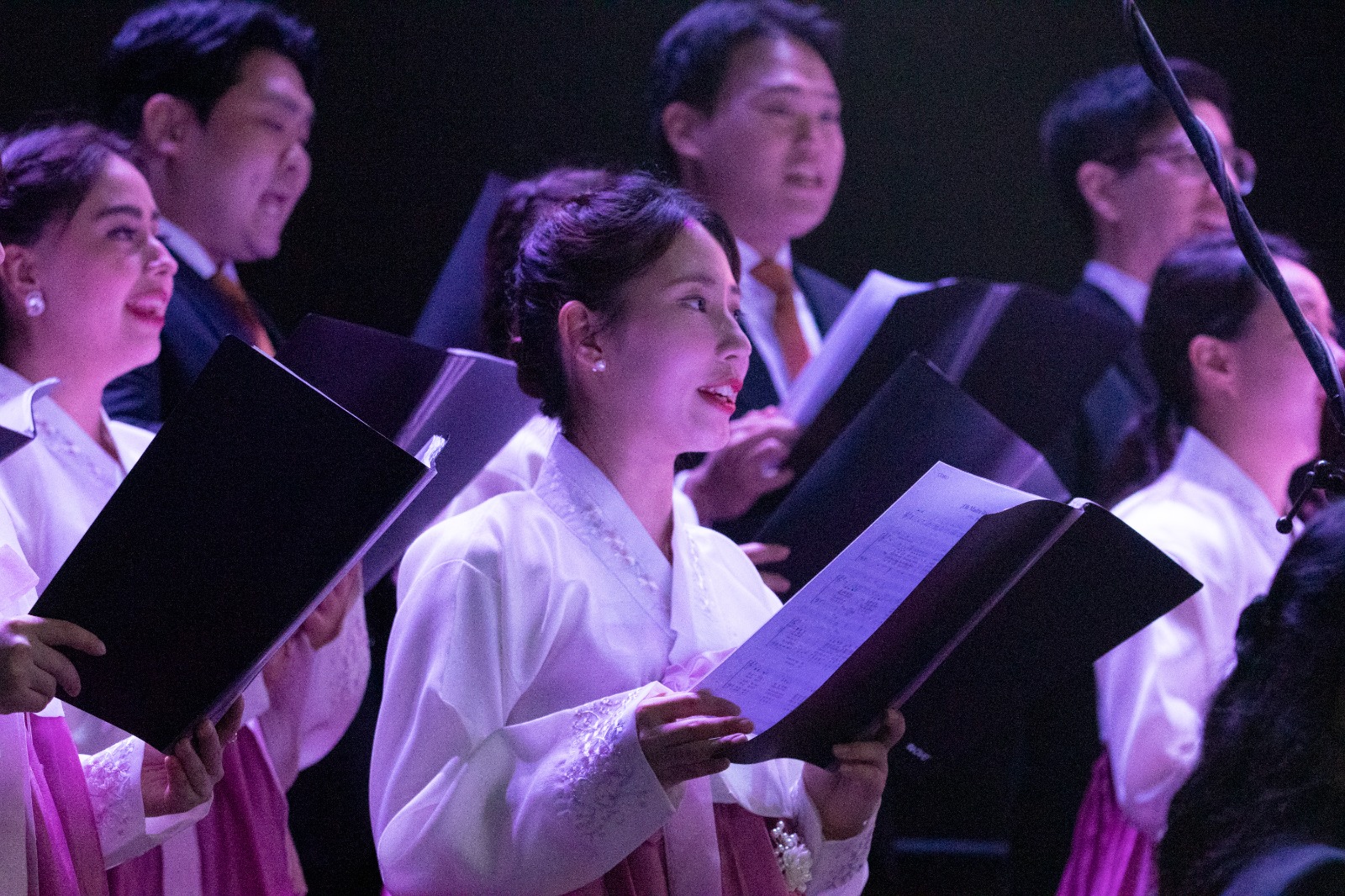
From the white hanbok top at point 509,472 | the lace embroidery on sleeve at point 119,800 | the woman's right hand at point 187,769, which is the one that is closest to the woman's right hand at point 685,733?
the woman's right hand at point 187,769

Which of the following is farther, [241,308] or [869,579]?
[241,308]

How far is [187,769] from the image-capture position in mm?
1394

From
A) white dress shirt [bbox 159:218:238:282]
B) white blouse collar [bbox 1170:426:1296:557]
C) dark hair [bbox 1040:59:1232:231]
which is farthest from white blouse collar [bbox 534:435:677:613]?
dark hair [bbox 1040:59:1232:231]

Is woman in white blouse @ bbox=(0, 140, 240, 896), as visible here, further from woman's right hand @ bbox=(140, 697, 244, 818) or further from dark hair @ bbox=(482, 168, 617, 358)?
dark hair @ bbox=(482, 168, 617, 358)

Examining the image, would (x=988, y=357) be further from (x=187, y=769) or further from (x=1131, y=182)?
(x=187, y=769)

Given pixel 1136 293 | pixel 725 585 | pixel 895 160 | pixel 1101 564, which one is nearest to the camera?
pixel 1101 564

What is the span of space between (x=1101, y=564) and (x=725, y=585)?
0.42 m

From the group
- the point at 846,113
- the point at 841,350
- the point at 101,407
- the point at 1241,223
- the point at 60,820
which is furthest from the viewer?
the point at 846,113

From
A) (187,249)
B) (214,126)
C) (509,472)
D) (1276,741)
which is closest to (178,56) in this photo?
(214,126)

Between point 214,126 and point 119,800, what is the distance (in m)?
1.29

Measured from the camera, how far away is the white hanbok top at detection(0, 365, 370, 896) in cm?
167

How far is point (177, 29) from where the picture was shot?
243 centimetres

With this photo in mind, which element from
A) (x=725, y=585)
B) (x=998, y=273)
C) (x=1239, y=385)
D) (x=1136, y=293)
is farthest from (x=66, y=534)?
(x=998, y=273)

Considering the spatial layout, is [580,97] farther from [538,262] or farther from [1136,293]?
[538,262]
